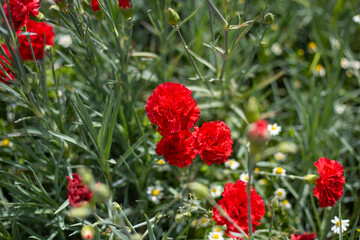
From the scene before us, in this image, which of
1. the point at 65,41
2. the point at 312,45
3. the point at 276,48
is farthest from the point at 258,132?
the point at 312,45

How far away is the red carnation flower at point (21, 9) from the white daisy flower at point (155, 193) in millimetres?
943

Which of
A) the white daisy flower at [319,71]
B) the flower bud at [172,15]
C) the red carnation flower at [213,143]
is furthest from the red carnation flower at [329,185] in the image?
the white daisy flower at [319,71]

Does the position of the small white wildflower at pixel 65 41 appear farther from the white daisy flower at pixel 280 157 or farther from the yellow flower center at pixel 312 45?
the yellow flower center at pixel 312 45

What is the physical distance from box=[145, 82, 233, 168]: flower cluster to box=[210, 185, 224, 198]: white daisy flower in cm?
45

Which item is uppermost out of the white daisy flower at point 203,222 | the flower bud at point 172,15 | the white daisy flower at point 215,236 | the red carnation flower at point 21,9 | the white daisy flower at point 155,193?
the red carnation flower at point 21,9

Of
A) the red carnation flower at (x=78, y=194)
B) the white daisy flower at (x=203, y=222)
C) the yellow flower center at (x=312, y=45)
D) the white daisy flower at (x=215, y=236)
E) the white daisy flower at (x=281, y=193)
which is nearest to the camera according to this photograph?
the red carnation flower at (x=78, y=194)

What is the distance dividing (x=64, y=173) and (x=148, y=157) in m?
0.43

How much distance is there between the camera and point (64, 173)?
5.15ft

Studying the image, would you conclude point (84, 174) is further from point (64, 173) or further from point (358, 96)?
point (358, 96)

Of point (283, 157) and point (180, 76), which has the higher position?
point (180, 76)

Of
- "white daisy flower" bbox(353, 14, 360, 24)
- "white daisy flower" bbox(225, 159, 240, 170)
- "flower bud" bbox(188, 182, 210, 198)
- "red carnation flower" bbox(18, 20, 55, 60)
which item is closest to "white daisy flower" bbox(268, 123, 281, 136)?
"white daisy flower" bbox(225, 159, 240, 170)

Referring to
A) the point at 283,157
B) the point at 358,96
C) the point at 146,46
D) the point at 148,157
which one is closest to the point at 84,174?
the point at 148,157

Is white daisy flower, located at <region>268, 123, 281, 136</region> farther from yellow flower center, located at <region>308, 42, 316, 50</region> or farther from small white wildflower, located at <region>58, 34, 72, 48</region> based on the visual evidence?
small white wildflower, located at <region>58, 34, 72, 48</region>

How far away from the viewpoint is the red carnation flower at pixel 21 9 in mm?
1207
